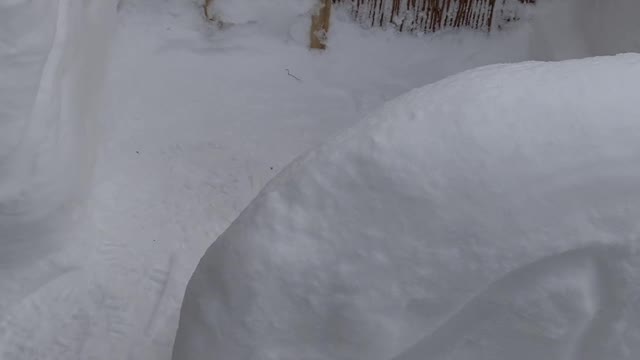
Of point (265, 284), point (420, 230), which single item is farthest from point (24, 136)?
point (420, 230)

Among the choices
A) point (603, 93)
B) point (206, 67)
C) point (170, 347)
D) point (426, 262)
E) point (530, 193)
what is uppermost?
point (603, 93)

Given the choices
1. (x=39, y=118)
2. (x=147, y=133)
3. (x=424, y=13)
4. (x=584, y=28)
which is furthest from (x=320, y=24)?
(x=39, y=118)

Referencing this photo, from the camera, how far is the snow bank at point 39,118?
2.12 m

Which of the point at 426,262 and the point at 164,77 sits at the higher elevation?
the point at 426,262

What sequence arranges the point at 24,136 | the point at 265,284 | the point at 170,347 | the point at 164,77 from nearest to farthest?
1. the point at 265,284
2. the point at 24,136
3. the point at 170,347
4. the point at 164,77

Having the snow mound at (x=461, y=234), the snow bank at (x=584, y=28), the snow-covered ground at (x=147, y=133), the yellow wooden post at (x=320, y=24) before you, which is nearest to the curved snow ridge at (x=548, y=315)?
the snow mound at (x=461, y=234)

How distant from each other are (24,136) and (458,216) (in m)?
1.09

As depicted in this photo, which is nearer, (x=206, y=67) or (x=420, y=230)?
(x=420, y=230)

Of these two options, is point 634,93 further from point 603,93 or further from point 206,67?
point 206,67

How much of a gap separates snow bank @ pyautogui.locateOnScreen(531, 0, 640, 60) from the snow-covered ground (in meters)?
0.06

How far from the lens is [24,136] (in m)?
2.18

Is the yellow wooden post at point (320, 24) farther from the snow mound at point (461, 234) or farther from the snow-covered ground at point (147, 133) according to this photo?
the snow mound at point (461, 234)

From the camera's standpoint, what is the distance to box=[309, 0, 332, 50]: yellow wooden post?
3.25 m

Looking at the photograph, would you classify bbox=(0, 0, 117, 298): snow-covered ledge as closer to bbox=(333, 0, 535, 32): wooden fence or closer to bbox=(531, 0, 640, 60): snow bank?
bbox=(333, 0, 535, 32): wooden fence
